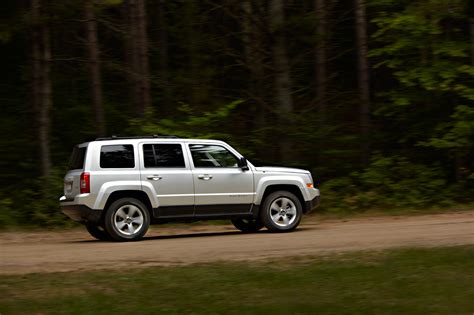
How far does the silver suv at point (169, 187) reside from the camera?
1408cm

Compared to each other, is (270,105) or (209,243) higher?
(270,105)

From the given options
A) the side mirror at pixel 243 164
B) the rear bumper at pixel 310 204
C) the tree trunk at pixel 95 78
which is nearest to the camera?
the side mirror at pixel 243 164

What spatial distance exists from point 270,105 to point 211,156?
11.0m

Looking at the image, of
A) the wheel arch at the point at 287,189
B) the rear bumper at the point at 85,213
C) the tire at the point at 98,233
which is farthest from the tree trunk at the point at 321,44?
the rear bumper at the point at 85,213

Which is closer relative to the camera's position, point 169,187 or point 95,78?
point 169,187

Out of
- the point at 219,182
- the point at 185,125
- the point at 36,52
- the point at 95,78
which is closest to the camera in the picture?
the point at 219,182

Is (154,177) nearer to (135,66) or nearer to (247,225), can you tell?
(247,225)

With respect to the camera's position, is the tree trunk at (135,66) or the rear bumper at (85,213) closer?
the rear bumper at (85,213)

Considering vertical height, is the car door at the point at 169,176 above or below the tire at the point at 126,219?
above

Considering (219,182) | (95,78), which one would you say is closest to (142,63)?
(95,78)

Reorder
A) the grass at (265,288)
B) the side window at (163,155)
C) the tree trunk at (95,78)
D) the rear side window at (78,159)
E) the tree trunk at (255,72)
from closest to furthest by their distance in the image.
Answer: the grass at (265,288), the rear side window at (78,159), the side window at (163,155), the tree trunk at (95,78), the tree trunk at (255,72)

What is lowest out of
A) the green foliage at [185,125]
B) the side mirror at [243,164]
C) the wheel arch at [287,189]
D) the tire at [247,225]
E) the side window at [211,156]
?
the tire at [247,225]

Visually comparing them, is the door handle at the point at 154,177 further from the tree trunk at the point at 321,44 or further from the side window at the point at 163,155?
the tree trunk at the point at 321,44

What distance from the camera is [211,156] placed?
14953 millimetres
